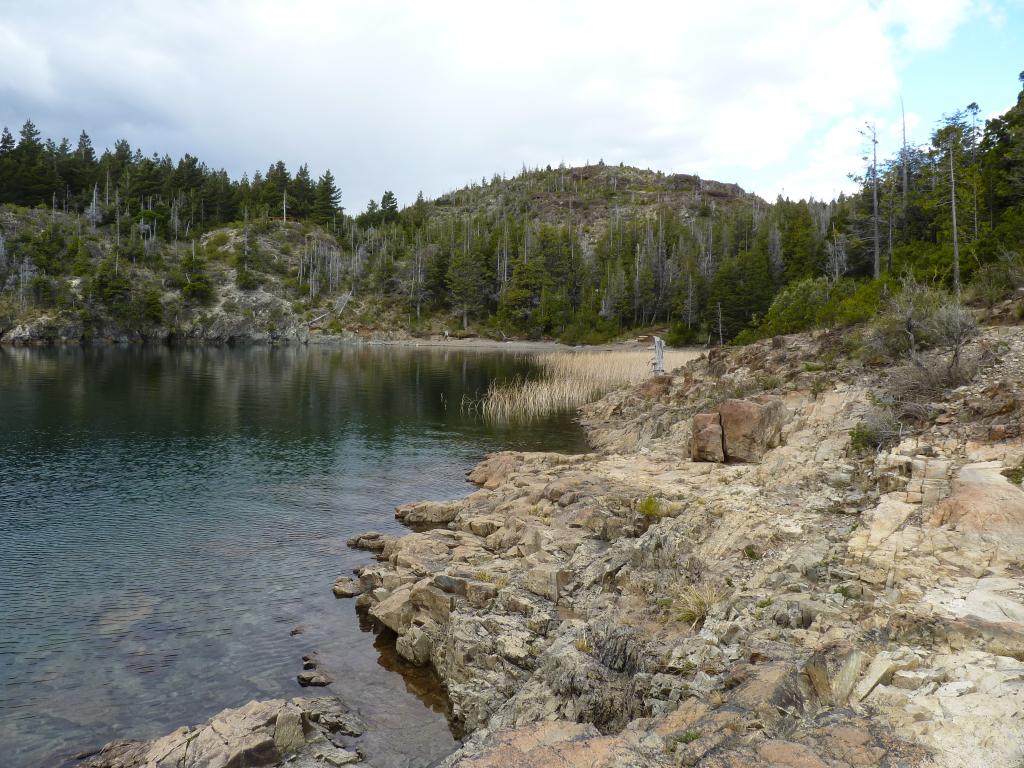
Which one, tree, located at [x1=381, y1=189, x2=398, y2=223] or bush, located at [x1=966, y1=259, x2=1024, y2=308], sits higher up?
tree, located at [x1=381, y1=189, x2=398, y2=223]

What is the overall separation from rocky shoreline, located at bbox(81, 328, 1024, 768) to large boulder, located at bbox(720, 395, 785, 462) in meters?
0.33

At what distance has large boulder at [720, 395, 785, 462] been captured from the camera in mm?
19828

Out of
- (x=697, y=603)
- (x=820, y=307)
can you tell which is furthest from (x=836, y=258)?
(x=697, y=603)

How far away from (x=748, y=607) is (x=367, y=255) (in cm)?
13568

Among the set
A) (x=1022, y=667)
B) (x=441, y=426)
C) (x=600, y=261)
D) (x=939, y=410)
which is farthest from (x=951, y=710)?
(x=600, y=261)

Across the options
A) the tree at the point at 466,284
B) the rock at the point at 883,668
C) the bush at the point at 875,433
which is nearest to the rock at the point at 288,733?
the rock at the point at 883,668

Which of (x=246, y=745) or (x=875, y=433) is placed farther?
(x=875, y=433)

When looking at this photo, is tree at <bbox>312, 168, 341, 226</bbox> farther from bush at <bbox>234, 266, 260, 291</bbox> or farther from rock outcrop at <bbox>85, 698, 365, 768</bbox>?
rock outcrop at <bbox>85, 698, 365, 768</bbox>

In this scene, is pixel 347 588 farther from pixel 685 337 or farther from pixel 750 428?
pixel 685 337

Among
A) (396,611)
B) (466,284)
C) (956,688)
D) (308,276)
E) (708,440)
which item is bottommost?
(396,611)

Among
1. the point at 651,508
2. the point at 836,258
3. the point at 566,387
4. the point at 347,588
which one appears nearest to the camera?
the point at 347,588

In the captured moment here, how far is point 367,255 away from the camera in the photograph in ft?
448

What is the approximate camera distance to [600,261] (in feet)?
417

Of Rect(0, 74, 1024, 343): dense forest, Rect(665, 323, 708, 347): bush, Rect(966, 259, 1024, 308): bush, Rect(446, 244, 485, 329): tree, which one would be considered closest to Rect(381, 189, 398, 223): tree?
Rect(0, 74, 1024, 343): dense forest
